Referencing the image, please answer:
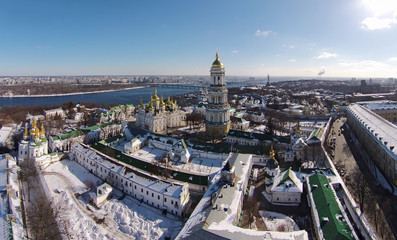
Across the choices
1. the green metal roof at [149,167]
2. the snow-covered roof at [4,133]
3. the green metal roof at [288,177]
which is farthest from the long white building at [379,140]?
the snow-covered roof at [4,133]

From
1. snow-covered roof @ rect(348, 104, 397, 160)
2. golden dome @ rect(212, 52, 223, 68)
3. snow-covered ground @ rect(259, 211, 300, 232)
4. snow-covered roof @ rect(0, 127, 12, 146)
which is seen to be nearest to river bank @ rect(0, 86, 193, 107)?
snow-covered roof @ rect(0, 127, 12, 146)

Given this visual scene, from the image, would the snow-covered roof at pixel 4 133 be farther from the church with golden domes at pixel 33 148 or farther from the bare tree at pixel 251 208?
the bare tree at pixel 251 208

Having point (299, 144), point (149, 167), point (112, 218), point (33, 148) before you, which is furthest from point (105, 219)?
point (299, 144)

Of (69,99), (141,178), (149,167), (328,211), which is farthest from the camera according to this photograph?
(69,99)

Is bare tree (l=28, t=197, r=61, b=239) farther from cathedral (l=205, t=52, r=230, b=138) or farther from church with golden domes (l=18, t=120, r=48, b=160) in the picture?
cathedral (l=205, t=52, r=230, b=138)

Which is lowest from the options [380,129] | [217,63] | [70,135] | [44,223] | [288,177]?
[44,223]

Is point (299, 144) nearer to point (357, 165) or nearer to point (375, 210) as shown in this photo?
point (357, 165)

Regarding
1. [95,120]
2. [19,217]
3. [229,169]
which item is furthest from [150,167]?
[95,120]
